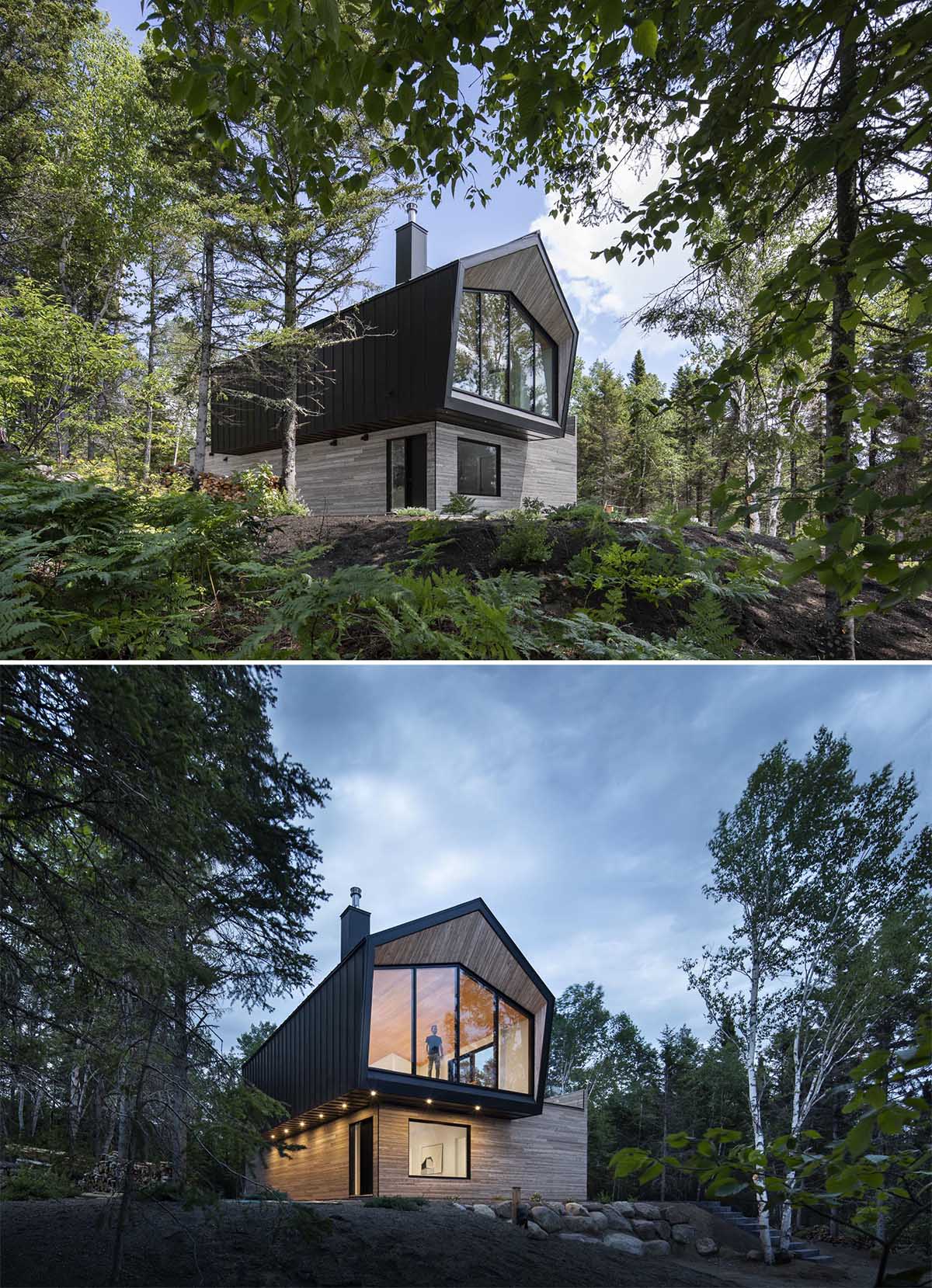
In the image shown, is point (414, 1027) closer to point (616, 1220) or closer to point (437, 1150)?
point (437, 1150)

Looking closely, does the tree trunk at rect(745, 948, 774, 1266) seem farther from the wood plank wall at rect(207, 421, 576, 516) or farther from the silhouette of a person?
the wood plank wall at rect(207, 421, 576, 516)

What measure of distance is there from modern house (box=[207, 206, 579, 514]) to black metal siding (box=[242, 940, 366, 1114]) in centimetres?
1068

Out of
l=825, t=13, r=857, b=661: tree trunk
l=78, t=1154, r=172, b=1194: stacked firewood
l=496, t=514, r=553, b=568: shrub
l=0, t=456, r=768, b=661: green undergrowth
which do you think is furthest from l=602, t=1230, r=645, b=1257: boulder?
l=496, t=514, r=553, b=568: shrub

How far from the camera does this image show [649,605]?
4055 mm

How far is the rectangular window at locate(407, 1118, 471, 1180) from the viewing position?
111 inches

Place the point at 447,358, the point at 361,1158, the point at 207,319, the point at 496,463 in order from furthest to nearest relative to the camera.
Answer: the point at 496,463 < the point at 207,319 < the point at 447,358 < the point at 361,1158

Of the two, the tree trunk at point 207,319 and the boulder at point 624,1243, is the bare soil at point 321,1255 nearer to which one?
the boulder at point 624,1243

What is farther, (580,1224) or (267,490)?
(267,490)

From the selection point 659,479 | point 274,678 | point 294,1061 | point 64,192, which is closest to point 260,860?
point 274,678

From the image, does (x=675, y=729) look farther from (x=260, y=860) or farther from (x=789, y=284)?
(x=260, y=860)

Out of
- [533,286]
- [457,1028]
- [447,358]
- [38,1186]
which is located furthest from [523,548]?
[533,286]

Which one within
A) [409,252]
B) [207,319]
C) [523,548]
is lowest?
[523,548]

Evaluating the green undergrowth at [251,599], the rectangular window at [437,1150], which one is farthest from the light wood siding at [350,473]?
the rectangular window at [437,1150]

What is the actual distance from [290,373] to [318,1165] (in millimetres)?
13390
